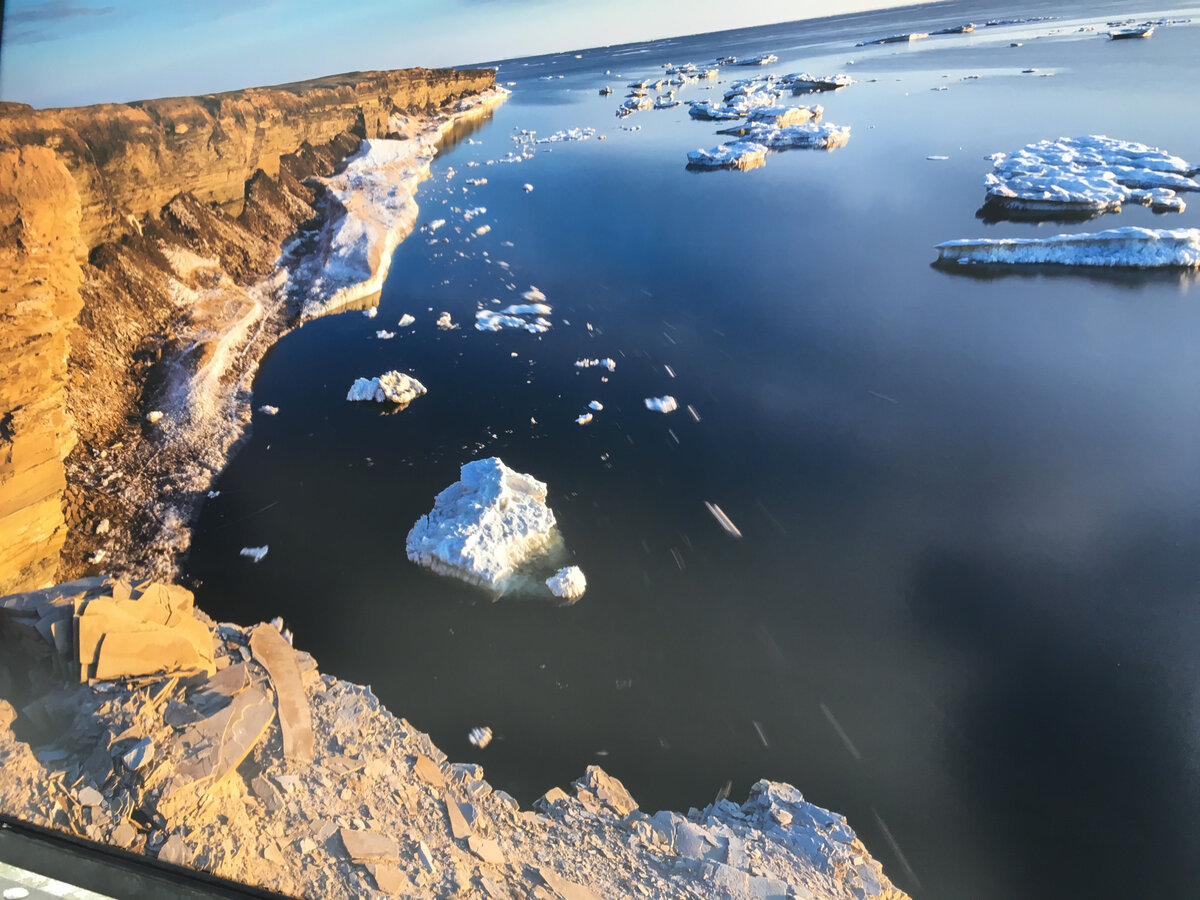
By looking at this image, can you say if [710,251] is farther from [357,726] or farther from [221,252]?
[357,726]

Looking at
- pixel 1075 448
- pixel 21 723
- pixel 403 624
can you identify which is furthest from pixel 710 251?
pixel 21 723

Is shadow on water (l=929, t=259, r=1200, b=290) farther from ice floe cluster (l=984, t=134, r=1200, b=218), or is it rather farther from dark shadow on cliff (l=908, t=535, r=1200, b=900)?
dark shadow on cliff (l=908, t=535, r=1200, b=900)

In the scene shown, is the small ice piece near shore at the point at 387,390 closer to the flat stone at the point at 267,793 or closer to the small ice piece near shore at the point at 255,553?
the small ice piece near shore at the point at 255,553

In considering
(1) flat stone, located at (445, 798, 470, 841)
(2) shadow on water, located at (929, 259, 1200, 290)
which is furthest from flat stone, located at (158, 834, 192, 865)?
(2) shadow on water, located at (929, 259, 1200, 290)

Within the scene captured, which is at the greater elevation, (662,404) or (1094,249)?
(1094,249)

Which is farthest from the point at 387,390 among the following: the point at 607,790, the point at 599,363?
the point at 607,790

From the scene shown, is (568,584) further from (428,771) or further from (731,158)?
(731,158)
